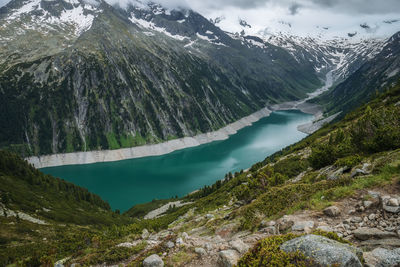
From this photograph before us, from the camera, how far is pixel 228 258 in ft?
30.9

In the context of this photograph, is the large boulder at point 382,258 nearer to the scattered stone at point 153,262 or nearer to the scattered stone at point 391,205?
the scattered stone at point 391,205

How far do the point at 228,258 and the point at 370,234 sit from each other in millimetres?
5185

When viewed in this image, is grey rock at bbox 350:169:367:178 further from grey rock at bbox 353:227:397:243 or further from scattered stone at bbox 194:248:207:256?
scattered stone at bbox 194:248:207:256

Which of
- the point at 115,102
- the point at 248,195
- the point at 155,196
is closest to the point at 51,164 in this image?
the point at 115,102

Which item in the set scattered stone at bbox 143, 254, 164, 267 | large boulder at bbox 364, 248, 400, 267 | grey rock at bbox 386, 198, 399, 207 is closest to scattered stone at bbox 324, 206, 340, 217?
grey rock at bbox 386, 198, 399, 207

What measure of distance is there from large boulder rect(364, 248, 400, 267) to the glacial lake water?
9162 centimetres

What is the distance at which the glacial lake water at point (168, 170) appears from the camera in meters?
102

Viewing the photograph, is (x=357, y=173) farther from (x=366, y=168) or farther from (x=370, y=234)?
(x=370, y=234)

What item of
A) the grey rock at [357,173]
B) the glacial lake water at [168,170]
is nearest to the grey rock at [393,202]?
the grey rock at [357,173]

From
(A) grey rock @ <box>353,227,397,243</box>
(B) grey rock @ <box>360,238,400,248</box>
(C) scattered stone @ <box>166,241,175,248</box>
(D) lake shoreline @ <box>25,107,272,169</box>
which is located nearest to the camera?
(B) grey rock @ <box>360,238,400,248</box>

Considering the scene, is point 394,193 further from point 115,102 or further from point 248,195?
point 115,102

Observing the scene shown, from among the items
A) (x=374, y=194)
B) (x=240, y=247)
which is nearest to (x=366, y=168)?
(x=374, y=194)

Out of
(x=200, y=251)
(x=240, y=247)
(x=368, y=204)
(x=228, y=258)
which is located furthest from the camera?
(x=200, y=251)

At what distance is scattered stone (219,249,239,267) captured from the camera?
362 inches
